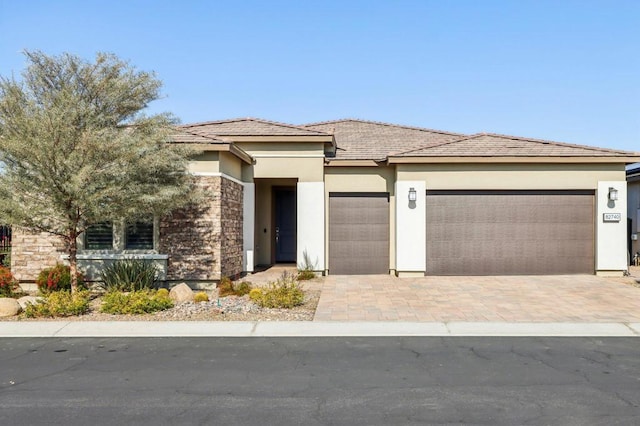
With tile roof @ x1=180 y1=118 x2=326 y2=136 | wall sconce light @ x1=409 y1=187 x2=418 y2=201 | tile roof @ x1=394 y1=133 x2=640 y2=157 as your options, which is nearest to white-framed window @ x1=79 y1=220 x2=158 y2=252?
tile roof @ x1=180 y1=118 x2=326 y2=136

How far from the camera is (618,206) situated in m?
16.0

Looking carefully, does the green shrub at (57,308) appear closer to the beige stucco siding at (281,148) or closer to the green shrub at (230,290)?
the green shrub at (230,290)

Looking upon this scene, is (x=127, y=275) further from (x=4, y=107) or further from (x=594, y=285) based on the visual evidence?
(x=594, y=285)

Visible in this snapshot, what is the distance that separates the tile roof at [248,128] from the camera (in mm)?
16750

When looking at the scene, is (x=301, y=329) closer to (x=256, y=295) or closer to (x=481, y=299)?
(x=256, y=295)

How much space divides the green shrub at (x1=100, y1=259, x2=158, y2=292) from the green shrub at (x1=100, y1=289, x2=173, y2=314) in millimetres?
1759

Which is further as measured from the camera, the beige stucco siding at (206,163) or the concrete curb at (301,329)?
the beige stucco siding at (206,163)

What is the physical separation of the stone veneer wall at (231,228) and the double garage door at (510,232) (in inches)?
229

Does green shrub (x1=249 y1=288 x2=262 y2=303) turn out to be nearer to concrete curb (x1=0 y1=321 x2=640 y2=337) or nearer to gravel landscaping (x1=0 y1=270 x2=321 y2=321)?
gravel landscaping (x1=0 y1=270 x2=321 y2=321)

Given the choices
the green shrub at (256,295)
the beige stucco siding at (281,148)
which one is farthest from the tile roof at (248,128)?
the green shrub at (256,295)

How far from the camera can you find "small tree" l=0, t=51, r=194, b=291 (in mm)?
10383

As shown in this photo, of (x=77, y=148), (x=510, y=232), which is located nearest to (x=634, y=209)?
(x=510, y=232)
